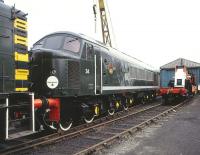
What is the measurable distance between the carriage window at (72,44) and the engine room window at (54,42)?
0.65ft

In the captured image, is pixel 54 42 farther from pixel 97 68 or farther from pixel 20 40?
pixel 20 40

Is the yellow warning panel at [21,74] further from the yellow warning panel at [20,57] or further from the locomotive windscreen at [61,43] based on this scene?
the locomotive windscreen at [61,43]

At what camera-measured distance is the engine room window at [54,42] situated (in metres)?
9.20

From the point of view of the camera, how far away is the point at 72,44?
371 inches

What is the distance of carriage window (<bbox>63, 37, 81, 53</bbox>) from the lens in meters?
9.24

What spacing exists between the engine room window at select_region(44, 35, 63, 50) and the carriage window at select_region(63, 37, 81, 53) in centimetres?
20

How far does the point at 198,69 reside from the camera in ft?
Answer: 108

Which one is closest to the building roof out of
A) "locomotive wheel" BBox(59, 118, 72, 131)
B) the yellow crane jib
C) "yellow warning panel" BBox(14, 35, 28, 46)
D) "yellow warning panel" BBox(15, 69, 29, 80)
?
the yellow crane jib

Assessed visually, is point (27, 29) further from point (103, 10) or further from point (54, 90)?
point (103, 10)

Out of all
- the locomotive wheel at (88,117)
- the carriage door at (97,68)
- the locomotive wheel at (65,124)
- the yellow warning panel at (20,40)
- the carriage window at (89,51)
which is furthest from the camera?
the carriage door at (97,68)

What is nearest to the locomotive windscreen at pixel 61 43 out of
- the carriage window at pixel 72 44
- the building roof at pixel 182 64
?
the carriage window at pixel 72 44

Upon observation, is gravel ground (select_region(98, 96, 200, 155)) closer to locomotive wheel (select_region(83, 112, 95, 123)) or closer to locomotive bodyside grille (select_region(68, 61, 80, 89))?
locomotive wheel (select_region(83, 112, 95, 123))

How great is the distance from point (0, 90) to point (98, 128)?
461cm

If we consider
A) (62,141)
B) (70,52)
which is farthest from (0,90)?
(70,52)
